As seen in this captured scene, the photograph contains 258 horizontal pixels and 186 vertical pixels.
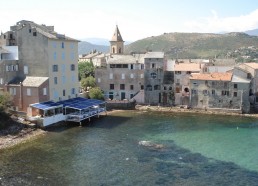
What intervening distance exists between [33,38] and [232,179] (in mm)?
43067

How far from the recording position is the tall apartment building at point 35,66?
2467 inches

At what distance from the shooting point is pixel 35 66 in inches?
2549

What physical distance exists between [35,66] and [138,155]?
96.0 feet

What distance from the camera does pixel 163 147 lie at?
4994cm

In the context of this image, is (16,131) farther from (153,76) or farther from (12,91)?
(153,76)

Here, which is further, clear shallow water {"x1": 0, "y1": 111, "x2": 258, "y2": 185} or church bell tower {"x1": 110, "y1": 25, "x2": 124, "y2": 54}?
church bell tower {"x1": 110, "y1": 25, "x2": 124, "y2": 54}

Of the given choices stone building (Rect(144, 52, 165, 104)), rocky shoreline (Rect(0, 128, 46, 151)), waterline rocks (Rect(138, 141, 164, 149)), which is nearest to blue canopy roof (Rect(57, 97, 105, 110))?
rocky shoreline (Rect(0, 128, 46, 151))

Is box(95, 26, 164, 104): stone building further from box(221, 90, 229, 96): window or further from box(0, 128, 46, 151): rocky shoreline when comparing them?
box(0, 128, 46, 151): rocky shoreline

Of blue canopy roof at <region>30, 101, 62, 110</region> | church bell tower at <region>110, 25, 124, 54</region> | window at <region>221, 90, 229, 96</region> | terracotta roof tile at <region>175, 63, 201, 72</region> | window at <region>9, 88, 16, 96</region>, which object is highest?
church bell tower at <region>110, 25, 124, 54</region>

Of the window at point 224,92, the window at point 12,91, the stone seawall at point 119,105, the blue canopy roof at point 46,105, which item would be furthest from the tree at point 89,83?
the window at point 224,92

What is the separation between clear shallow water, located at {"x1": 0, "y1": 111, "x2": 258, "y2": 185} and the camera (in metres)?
37.8

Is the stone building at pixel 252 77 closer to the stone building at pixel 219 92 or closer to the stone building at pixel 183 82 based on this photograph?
the stone building at pixel 219 92

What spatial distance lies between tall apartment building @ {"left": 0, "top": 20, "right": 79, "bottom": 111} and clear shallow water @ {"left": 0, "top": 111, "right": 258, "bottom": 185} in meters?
8.59

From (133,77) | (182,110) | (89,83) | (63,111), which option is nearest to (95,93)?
(89,83)
